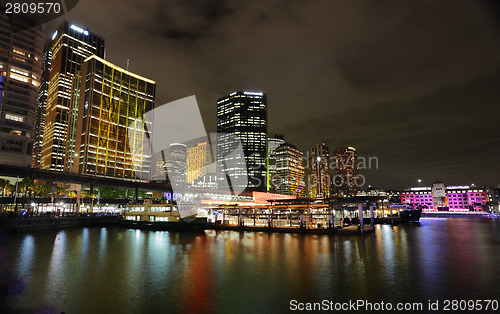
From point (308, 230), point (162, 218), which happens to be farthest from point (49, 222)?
point (308, 230)

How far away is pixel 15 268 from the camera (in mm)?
23891

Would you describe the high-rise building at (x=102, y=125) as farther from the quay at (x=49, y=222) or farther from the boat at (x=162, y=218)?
the boat at (x=162, y=218)

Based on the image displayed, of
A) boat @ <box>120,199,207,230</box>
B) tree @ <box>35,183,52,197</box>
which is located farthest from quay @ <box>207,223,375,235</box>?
tree @ <box>35,183,52,197</box>

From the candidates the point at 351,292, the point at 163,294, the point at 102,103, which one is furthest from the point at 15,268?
the point at 102,103

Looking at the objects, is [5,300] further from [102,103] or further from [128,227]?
[102,103]

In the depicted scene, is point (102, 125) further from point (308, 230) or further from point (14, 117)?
point (308, 230)

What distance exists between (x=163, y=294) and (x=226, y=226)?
5055 centimetres

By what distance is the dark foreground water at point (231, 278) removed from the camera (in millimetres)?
16094

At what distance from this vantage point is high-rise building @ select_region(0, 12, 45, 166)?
109062 millimetres

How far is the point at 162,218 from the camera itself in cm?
6412

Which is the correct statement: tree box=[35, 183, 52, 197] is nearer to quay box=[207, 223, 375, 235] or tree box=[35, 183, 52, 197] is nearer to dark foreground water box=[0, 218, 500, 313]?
quay box=[207, 223, 375, 235]

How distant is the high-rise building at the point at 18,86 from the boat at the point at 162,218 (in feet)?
240

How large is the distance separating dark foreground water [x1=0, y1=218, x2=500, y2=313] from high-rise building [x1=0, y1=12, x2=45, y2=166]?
102 metres

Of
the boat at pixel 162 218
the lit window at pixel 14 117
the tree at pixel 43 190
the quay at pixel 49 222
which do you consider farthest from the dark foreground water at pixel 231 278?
the lit window at pixel 14 117
